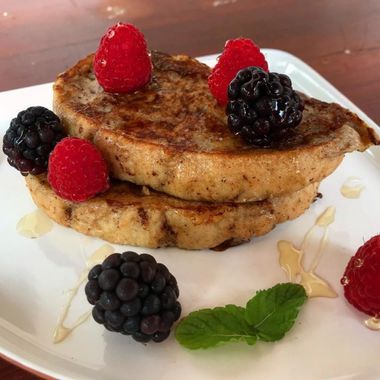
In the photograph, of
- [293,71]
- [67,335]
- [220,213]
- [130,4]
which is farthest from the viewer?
[130,4]

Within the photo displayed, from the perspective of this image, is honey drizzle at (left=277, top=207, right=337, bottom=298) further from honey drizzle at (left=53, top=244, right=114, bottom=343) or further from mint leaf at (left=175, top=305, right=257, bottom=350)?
honey drizzle at (left=53, top=244, right=114, bottom=343)

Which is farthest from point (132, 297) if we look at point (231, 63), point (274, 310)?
point (231, 63)

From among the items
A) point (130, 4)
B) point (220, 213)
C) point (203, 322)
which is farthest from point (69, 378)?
point (130, 4)

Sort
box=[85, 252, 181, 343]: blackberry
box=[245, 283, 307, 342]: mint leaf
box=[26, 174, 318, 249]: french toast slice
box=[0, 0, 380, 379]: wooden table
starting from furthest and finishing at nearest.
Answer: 1. box=[0, 0, 380, 379]: wooden table
2. box=[26, 174, 318, 249]: french toast slice
3. box=[245, 283, 307, 342]: mint leaf
4. box=[85, 252, 181, 343]: blackberry

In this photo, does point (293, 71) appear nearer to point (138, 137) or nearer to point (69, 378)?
point (138, 137)

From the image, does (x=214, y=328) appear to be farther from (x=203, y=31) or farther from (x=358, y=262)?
(x=203, y=31)

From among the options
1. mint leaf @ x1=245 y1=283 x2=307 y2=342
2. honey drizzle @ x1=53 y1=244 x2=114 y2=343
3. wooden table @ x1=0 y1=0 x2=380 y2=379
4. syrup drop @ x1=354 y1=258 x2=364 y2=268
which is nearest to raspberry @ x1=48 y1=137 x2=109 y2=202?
honey drizzle @ x1=53 y1=244 x2=114 y2=343
